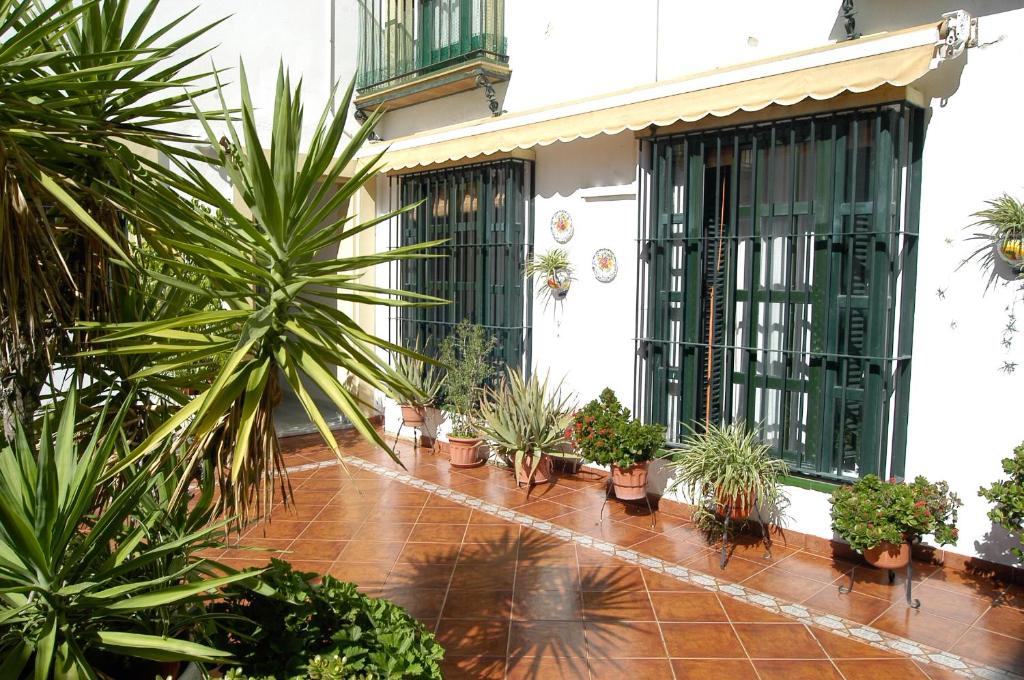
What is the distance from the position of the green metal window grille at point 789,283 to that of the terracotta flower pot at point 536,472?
1283mm

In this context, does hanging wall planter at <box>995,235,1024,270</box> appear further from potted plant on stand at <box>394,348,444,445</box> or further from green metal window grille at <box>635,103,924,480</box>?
potted plant on stand at <box>394,348,444,445</box>

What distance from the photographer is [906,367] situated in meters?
6.31

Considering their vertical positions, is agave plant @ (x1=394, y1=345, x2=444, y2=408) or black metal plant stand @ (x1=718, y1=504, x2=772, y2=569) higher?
agave plant @ (x1=394, y1=345, x2=444, y2=408)

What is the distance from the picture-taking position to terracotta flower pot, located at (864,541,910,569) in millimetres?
5711

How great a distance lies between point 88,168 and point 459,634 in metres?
3.52

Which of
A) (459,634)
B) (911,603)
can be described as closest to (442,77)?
(459,634)

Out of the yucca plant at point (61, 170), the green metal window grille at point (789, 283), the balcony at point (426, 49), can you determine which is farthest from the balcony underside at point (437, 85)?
the yucca plant at point (61, 170)

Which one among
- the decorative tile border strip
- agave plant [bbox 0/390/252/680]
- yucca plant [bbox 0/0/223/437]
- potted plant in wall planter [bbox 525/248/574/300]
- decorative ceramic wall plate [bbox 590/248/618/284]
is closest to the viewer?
agave plant [bbox 0/390/252/680]

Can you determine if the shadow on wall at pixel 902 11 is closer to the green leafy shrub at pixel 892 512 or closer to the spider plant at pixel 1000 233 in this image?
the spider plant at pixel 1000 233

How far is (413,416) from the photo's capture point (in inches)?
410

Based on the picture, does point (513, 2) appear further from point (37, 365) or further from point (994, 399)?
point (37, 365)

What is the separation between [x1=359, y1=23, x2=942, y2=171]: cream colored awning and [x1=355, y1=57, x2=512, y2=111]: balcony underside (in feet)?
1.95

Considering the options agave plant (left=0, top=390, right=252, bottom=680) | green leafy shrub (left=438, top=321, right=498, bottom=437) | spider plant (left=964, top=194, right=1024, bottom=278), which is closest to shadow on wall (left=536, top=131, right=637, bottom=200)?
green leafy shrub (left=438, top=321, right=498, bottom=437)

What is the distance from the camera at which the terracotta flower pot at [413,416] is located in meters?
10.3
